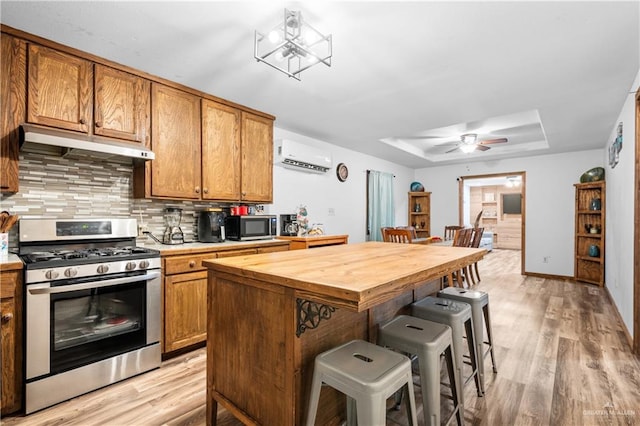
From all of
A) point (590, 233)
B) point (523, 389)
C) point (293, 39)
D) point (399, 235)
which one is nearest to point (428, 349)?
point (523, 389)

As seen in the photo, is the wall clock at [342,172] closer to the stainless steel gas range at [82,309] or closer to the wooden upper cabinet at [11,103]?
the stainless steel gas range at [82,309]

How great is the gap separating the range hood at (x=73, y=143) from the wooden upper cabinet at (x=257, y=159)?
41.6 inches

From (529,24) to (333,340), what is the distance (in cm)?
220

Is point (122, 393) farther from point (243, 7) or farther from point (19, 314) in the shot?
point (243, 7)

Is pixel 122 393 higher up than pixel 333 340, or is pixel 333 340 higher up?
pixel 333 340

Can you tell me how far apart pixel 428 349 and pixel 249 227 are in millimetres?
2262

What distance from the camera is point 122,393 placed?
2.03 metres

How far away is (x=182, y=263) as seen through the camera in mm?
2514

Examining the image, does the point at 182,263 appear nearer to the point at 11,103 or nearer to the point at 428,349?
the point at 11,103

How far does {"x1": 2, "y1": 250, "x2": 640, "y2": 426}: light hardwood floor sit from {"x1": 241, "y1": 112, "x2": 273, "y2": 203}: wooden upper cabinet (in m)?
1.68

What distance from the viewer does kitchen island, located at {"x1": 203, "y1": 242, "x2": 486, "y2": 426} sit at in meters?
1.18

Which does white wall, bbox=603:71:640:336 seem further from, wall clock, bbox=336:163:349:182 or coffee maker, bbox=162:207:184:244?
coffee maker, bbox=162:207:184:244

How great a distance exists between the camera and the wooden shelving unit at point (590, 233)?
4.88 metres

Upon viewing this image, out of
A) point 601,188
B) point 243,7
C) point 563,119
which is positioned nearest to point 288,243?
point 243,7
